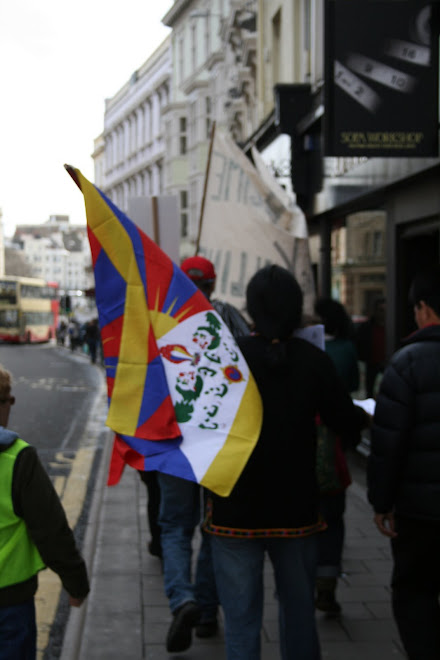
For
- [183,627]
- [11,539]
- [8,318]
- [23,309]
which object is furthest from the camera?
[23,309]

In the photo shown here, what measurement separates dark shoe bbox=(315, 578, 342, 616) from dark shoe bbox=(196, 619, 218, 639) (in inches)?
23.9

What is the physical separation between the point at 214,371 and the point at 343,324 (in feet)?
7.57

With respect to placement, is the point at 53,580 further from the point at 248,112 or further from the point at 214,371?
the point at 248,112

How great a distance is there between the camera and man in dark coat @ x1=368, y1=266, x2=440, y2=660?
332 cm

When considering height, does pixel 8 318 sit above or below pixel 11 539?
below

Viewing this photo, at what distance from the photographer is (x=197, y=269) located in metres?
4.41

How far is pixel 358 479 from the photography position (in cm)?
831

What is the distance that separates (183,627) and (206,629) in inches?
22.5

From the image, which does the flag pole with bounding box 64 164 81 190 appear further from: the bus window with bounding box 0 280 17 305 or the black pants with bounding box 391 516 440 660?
the bus window with bounding box 0 280 17 305

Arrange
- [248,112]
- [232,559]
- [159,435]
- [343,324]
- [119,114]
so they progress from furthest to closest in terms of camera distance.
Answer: [119,114]
[248,112]
[343,324]
[159,435]
[232,559]

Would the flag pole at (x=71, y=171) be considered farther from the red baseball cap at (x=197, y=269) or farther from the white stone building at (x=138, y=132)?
the white stone building at (x=138, y=132)

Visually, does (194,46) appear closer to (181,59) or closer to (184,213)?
(181,59)

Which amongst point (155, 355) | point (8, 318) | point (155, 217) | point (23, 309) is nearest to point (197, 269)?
point (155, 355)

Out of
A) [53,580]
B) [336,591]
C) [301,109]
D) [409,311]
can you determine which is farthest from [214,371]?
[301,109]
